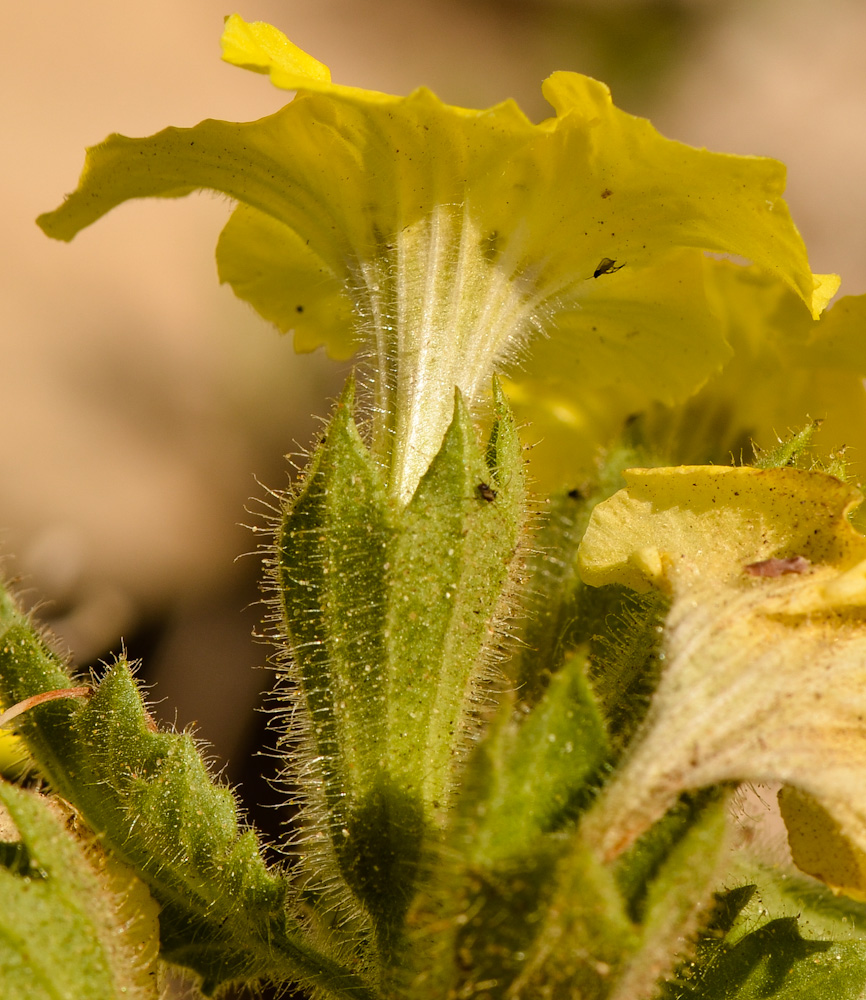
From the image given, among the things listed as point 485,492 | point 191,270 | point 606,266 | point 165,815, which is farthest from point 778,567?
point 191,270

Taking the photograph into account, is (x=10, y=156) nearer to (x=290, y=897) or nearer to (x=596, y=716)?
(x=290, y=897)

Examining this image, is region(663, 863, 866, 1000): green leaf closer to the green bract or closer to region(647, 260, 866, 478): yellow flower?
the green bract

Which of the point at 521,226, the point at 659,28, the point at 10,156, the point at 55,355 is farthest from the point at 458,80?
the point at 521,226

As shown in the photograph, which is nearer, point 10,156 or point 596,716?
point 596,716

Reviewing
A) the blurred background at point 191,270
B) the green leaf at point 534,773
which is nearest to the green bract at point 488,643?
the green leaf at point 534,773

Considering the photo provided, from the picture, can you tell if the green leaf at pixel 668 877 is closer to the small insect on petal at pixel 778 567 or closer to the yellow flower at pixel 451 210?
the small insect on petal at pixel 778 567
